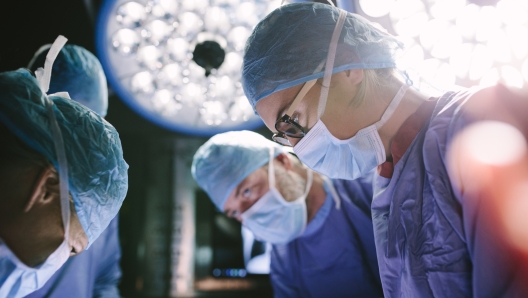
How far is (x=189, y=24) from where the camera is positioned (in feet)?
4.87

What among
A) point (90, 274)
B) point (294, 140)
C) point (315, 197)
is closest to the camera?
point (294, 140)

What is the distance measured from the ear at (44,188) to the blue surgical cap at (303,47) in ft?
2.01

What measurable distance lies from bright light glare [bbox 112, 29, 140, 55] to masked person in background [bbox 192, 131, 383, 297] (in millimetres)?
683

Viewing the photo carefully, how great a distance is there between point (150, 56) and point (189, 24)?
0.70 feet

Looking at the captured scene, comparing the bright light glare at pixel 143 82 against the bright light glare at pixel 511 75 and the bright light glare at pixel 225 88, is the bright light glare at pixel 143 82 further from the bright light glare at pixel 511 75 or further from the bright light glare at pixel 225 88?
the bright light glare at pixel 511 75

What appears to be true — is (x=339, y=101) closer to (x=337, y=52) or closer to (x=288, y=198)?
(x=337, y=52)

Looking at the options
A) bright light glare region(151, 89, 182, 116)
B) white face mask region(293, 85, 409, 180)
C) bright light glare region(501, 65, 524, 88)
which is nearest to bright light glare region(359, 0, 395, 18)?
white face mask region(293, 85, 409, 180)

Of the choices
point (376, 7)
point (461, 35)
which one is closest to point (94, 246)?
point (376, 7)

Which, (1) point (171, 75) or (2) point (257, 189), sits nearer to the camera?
(1) point (171, 75)

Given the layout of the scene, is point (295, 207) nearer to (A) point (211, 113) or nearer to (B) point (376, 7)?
(A) point (211, 113)

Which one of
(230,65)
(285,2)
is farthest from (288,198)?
(285,2)

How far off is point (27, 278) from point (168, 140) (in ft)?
7.19

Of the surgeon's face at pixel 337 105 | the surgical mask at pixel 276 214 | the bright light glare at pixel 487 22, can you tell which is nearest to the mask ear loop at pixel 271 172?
the surgical mask at pixel 276 214

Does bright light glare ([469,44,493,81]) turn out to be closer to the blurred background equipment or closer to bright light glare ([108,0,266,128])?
the blurred background equipment
